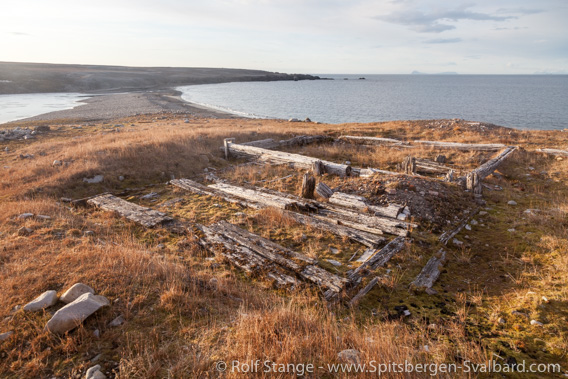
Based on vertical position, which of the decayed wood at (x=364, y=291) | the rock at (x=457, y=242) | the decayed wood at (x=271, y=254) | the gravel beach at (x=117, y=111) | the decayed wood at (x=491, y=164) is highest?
the gravel beach at (x=117, y=111)

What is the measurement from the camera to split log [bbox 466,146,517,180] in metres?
12.5

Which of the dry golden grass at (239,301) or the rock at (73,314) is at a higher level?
the rock at (73,314)

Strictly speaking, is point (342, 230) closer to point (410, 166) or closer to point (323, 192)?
point (323, 192)

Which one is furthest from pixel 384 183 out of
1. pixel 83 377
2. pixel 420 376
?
pixel 83 377

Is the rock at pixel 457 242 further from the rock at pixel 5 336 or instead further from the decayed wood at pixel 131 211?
the rock at pixel 5 336

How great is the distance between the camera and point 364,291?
5.59 meters

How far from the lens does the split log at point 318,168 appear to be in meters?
12.8

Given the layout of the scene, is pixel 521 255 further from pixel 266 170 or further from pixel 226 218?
pixel 266 170

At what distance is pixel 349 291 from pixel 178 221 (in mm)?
5462

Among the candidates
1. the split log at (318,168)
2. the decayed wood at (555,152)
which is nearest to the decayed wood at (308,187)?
the split log at (318,168)

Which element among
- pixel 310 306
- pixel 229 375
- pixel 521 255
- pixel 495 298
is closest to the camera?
pixel 229 375

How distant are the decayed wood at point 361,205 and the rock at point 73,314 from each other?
7226 mm

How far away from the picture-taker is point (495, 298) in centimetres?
545

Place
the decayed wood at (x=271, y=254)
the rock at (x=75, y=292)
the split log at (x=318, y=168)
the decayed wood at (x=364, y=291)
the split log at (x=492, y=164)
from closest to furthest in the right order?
the rock at (x=75, y=292)
the decayed wood at (x=364, y=291)
the decayed wood at (x=271, y=254)
the split log at (x=492, y=164)
the split log at (x=318, y=168)
